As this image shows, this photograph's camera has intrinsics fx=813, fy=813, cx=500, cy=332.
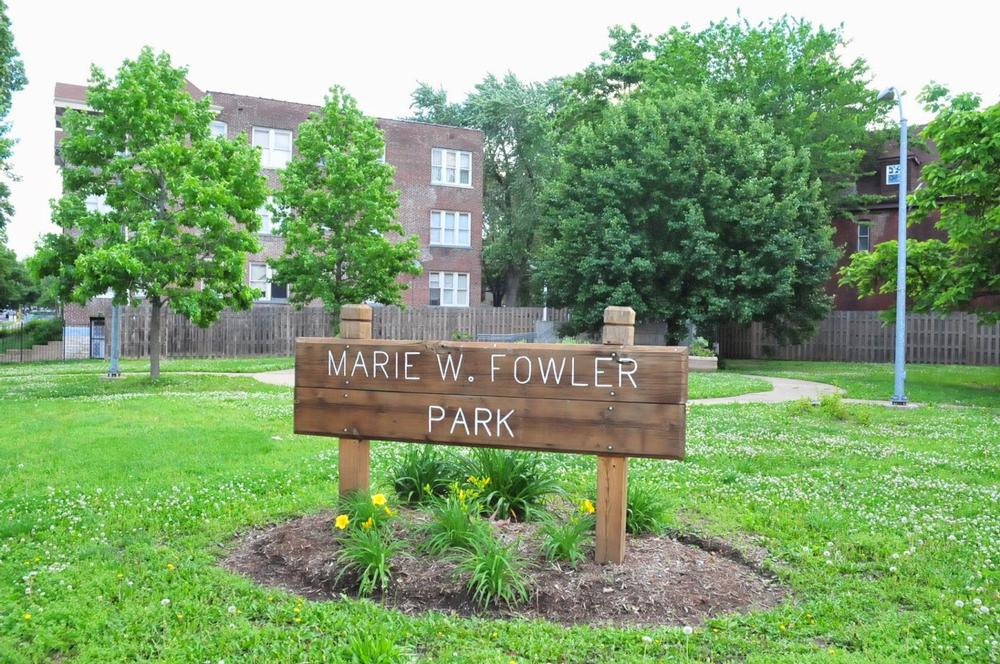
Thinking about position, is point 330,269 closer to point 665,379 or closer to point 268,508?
point 268,508

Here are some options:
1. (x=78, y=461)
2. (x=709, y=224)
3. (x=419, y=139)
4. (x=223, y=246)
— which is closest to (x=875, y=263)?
(x=709, y=224)

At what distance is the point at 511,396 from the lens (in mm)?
5090

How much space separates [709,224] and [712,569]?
74.1ft

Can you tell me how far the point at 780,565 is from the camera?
5320 mm

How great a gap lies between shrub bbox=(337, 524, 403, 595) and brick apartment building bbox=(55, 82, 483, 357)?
110 ft

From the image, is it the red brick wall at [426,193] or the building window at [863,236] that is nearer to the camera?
the building window at [863,236]

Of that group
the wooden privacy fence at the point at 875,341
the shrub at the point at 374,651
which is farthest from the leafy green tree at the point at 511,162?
the shrub at the point at 374,651

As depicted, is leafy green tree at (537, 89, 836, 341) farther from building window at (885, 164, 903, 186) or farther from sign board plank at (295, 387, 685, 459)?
sign board plank at (295, 387, 685, 459)

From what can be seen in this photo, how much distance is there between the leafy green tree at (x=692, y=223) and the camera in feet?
84.7

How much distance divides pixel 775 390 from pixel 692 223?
7779mm

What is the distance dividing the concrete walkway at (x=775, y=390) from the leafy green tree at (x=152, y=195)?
304 centimetres

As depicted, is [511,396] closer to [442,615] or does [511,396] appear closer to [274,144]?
[442,615]

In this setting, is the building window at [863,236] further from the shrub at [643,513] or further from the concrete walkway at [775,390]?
the shrub at [643,513]

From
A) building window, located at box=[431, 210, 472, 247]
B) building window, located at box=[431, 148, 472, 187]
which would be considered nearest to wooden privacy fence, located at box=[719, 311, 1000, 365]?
building window, located at box=[431, 210, 472, 247]
